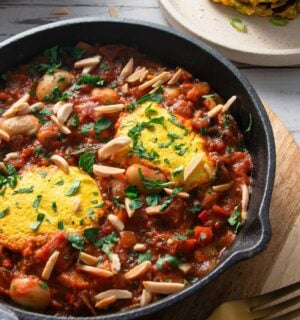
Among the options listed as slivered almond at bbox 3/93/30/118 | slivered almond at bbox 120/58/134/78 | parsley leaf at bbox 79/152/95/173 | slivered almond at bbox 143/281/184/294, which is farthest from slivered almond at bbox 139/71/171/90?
slivered almond at bbox 143/281/184/294

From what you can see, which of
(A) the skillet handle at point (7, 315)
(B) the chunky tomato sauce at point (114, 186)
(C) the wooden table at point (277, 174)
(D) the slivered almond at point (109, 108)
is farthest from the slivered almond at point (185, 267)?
(D) the slivered almond at point (109, 108)

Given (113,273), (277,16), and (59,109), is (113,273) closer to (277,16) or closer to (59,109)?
(59,109)

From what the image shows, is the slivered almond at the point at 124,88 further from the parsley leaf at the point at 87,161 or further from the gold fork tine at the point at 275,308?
the gold fork tine at the point at 275,308

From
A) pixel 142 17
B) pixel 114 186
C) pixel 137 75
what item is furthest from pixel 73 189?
pixel 142 17

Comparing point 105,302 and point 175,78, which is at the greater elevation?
point 175,78

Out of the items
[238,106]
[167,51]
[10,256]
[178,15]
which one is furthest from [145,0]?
[10,256]

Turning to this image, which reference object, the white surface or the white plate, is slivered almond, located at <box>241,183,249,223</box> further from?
the white plate

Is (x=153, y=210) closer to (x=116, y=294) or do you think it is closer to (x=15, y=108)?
(x=116, y=294)
